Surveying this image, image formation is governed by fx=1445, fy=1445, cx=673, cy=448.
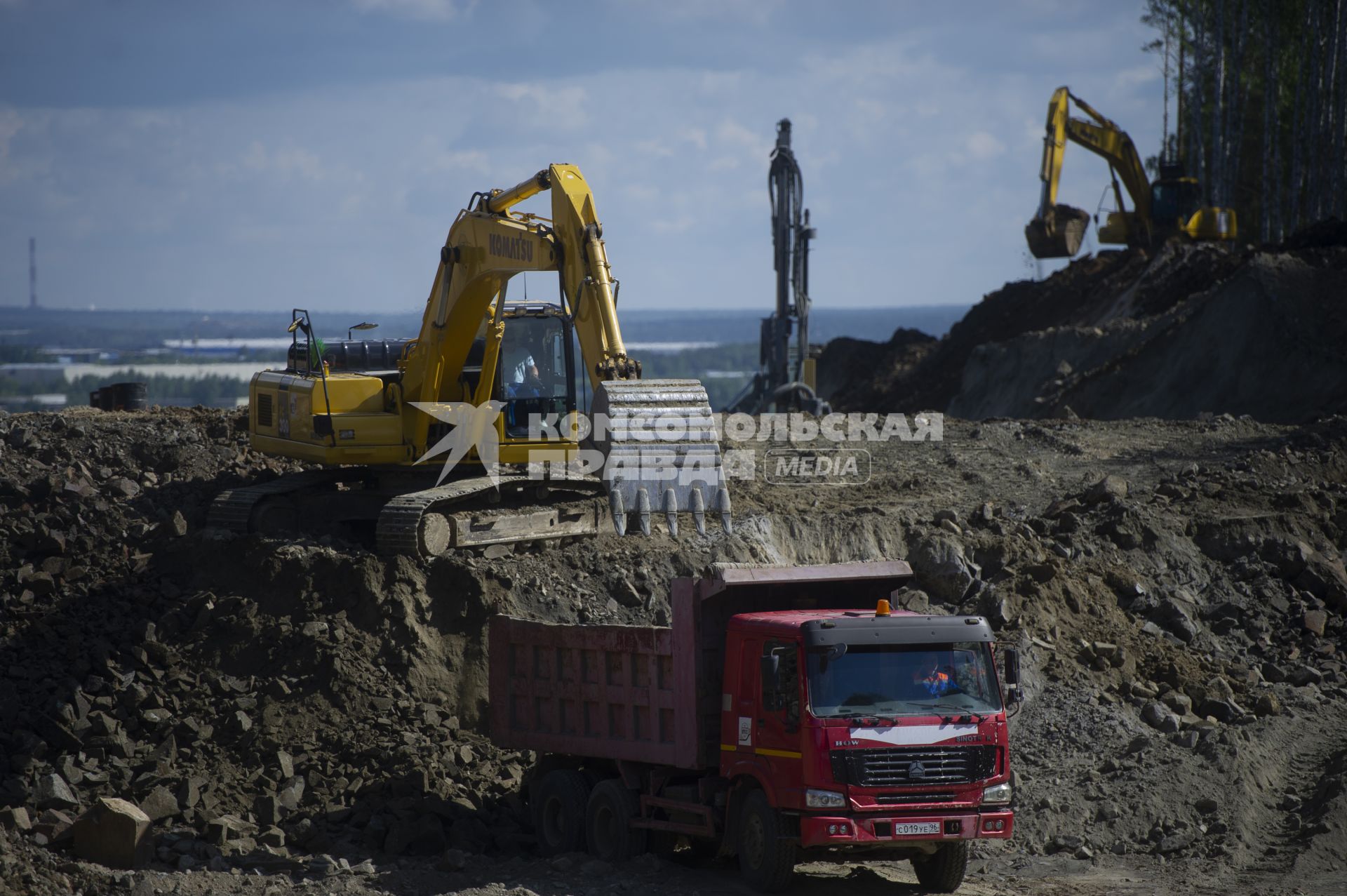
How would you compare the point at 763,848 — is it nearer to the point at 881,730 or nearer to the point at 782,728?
the point at 782,728

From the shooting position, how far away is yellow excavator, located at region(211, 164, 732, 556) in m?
14.8

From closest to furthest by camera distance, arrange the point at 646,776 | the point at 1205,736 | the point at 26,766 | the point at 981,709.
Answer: the point at 981,709, the point at 646,776, the point at 26,766, the point at 1205,736

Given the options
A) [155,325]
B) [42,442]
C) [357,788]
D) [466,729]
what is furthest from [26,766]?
[155,325]

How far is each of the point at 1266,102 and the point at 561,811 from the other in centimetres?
3716

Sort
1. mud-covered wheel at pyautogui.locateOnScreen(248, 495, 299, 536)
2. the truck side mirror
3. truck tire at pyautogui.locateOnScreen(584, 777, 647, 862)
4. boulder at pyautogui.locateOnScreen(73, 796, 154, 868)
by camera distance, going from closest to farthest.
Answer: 1. the truck side mirror
2. truck tire at pyautogui.locateOnScreen(584, 777, 647, 862)
3. boulder at pyautogui.locateOnScreen(73, 796, 154, 868)
4. mud-covered wheel at pyautogui.locateOnScreen(248, 495, 299, 536)

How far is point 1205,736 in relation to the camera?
13.1 meters

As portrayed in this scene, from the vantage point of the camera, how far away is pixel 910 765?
9.27 meters

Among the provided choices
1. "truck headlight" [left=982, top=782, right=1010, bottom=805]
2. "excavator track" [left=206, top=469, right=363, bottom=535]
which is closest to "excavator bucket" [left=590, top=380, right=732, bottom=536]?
"truck headlight" [left=982, top=782, right=1010, bottom=805]

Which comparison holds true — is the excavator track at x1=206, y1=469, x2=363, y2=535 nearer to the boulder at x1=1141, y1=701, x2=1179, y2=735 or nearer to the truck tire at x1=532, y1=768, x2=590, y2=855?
the truck tire at x1=532, y1=768, x2=590, y2=855

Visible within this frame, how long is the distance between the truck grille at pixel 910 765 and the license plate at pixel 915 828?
25cm

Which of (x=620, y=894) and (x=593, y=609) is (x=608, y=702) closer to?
(x=620, y=894)

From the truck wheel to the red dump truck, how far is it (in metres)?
0.01

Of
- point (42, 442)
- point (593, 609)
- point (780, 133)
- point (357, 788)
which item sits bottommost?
point (357, 788)

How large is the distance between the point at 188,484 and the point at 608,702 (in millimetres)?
8959
